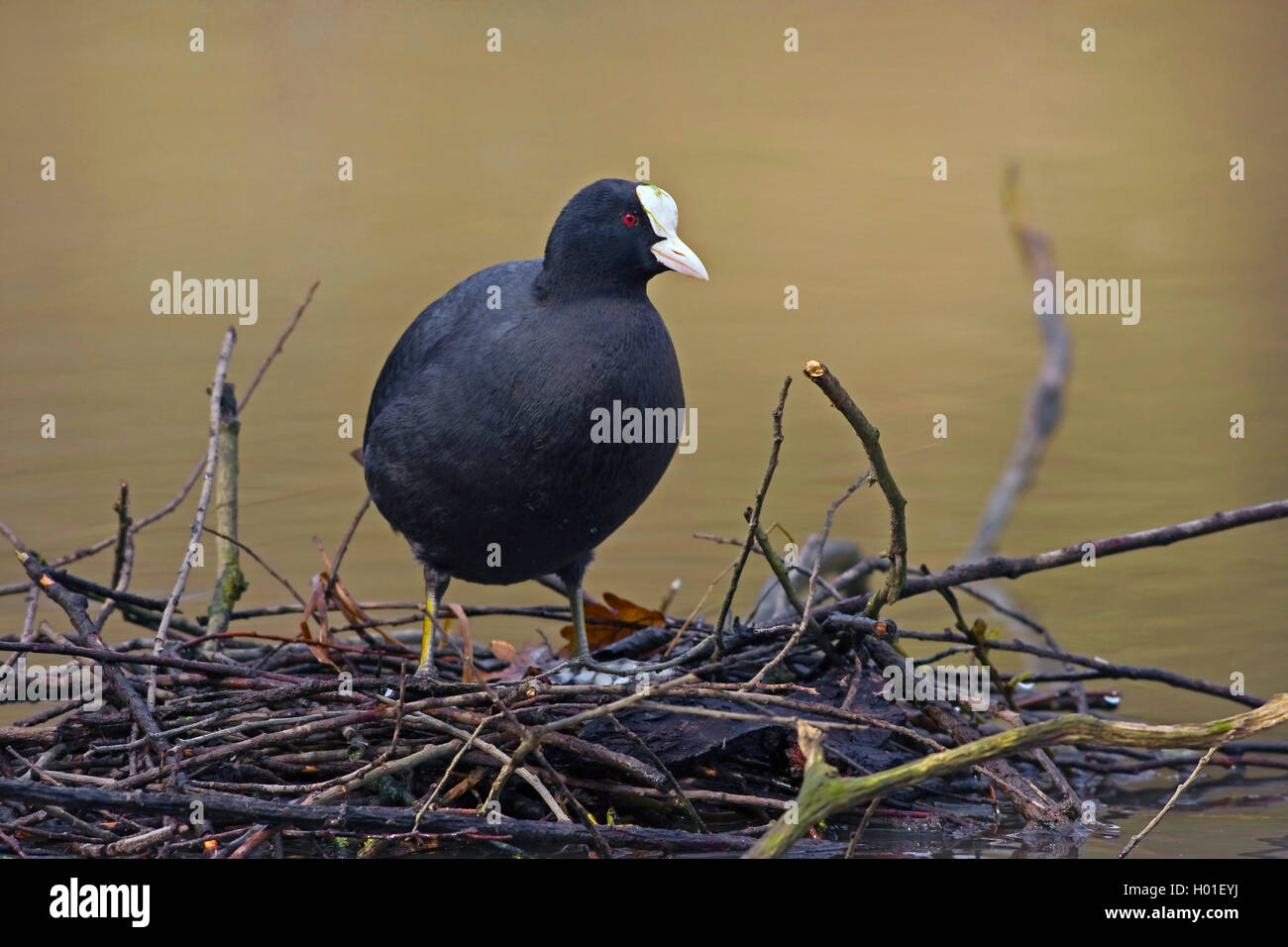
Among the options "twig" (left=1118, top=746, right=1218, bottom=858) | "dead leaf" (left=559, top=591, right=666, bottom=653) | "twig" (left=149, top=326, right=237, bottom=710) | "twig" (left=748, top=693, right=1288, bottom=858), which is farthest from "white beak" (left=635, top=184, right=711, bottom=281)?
"twig" (left=1118, top=746, right=1218, bottom=858)

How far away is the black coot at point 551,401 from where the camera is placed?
3729 mm

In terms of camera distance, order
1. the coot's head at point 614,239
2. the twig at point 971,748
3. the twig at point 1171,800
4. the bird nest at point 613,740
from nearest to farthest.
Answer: the twig at point 971,748 → the twig at point 1171,800 → the bird nest at point 613,740 → the coot's head at point 614,239

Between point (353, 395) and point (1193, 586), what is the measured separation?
380 centimetres

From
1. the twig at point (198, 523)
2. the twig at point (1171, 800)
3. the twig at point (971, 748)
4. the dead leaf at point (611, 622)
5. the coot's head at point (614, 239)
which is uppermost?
the coot's head at point (614, 239)

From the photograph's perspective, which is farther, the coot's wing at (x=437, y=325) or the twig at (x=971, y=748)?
the coot's wing at (x=437, y=325)

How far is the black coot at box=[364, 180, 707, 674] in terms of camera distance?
12.2 feet

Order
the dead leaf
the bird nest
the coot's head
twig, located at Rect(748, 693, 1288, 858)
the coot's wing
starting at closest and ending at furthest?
twig, located at Rect(748, 693, 1288, 858), the bird nest, the coot's head, the coot's wing, the dead leaf

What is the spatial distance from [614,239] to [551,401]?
0.43m

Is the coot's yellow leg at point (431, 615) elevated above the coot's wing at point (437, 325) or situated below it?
below

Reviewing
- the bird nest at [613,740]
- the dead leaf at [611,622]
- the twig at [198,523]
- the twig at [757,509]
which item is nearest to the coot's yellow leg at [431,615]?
the bird nest at [613,740]

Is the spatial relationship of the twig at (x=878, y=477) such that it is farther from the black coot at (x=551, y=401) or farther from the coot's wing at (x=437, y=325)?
the coot's wing at (x=437, y=325)

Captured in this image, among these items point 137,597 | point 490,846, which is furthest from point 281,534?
point 490,846

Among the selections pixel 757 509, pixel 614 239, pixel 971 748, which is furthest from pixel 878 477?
pixel 614 239

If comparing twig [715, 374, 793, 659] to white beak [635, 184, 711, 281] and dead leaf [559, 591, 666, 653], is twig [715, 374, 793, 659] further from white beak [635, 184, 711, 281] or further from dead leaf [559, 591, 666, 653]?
dead leaf [559, 591, 666, 653]
